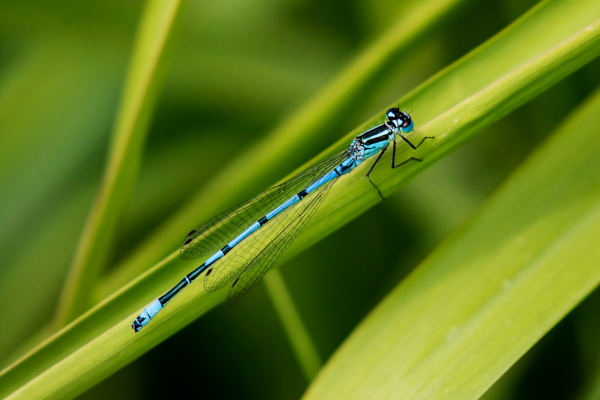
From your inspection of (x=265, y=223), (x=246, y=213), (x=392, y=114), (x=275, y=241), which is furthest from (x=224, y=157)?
(x=392, y=114)

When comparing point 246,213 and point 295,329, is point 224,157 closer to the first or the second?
point 246,213

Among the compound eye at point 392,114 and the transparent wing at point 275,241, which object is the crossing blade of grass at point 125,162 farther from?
the compound eye at point 392,114

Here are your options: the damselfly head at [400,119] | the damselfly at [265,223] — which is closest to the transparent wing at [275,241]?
the damselfly at [265,223]

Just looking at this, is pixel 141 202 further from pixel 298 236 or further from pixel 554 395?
pixel 554 395

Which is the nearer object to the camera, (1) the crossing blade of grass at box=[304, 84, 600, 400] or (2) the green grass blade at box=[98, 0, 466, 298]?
(1) the crossing blade of grass at box=[304, 84, 600, 400]

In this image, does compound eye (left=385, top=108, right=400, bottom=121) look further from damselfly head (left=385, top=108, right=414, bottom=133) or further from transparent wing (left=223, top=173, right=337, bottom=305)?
transparent wing (left=223, top=173, right=337, bottom=305)

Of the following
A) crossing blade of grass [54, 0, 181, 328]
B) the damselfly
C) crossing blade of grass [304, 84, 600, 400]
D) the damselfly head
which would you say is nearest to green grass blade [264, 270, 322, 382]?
the damselfly
